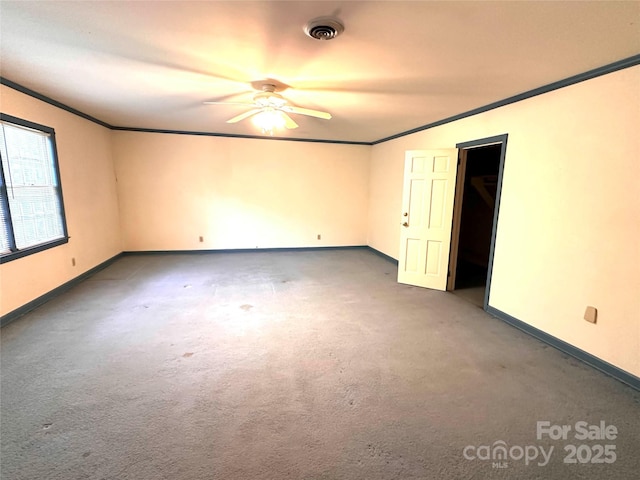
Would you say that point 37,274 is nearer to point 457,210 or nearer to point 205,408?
point 205,408

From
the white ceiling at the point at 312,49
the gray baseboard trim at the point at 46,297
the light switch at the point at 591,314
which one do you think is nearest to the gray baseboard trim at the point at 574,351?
the light switch at the point at 591,314

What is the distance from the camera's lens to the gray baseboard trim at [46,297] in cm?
305

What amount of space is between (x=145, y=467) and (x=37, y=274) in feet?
10.5

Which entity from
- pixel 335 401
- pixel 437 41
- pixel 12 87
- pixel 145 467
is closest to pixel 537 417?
pixel 335 401

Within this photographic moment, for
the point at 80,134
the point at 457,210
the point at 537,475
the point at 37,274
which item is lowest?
the point at 537,475

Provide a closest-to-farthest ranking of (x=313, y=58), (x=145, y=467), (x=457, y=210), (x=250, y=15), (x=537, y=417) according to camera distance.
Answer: (x=145, y=467) < (x=250, y=15) < (x=537, y=417) < (x=313, y=58) < (x=457, y=210)

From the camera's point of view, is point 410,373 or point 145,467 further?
point 410,373

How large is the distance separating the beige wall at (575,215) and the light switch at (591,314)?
2.0 inches

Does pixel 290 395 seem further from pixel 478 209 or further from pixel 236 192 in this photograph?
pixel 478 209

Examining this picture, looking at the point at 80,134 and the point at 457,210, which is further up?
the point at 80,134

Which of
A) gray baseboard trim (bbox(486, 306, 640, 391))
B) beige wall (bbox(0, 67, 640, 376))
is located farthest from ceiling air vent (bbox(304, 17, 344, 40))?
gray baseboard trim (bbox(486, 306, 640, 391))

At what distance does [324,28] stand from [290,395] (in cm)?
249

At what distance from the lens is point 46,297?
3588mm

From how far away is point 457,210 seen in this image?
415 cm
